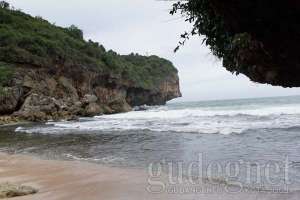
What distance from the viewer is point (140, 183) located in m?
7.98

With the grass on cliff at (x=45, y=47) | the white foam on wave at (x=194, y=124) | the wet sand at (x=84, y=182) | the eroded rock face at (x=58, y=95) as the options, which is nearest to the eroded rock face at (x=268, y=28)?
the wet sand at (x=84, y=182)

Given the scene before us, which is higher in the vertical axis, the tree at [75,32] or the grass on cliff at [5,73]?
the tree at [75,32]

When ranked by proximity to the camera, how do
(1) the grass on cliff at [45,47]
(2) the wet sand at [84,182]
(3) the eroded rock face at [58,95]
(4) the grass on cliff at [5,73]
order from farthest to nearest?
(1) the grass on cliff at [45,47] < (4) the grass on cliff at [5,73] < (3) the eroded rock face at [58,95] < (2) the wet sand at [84,182]

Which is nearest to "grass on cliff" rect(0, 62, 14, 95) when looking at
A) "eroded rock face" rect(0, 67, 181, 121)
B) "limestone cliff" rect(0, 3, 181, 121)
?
"limestone cliff" rect(0, 3, 181, 121)

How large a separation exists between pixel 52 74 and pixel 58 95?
2548 millimetres

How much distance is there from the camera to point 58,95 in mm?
47438

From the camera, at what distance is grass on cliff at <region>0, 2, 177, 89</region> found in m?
44.3

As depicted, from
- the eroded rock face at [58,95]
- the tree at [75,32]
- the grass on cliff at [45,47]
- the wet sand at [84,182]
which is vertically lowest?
the wet sand at [84,182]

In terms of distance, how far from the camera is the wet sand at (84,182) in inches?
271

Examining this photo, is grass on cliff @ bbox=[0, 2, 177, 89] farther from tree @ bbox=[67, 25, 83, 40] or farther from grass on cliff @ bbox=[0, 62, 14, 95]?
grass on cliff @ bbox=[0, 62, 14, 95]

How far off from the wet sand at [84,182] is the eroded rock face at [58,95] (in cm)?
2682

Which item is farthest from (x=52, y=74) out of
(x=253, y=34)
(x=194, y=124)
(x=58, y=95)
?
(x=253, y=34)

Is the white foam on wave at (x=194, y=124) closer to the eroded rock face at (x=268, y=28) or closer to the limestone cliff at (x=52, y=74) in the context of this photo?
the limestone cliff at (x=52, y=74)

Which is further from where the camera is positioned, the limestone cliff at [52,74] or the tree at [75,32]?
the tree at [75,32]
